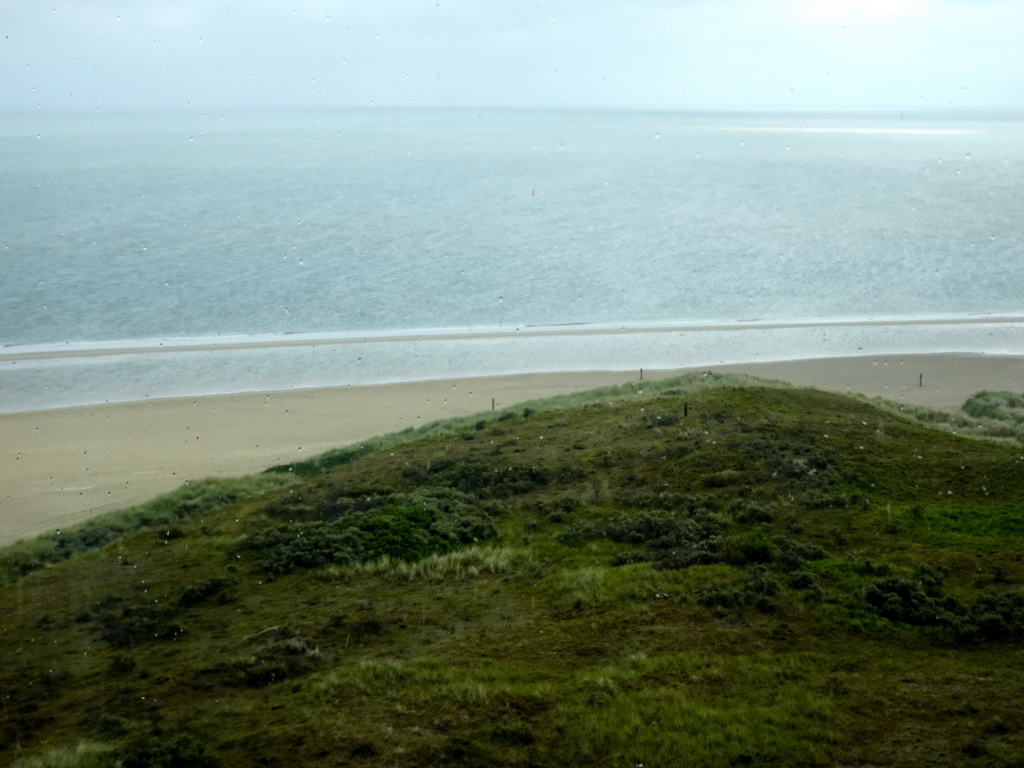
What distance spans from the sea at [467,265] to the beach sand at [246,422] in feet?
5.91

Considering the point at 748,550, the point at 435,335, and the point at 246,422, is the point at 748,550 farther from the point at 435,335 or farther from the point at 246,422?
the point at 435,335

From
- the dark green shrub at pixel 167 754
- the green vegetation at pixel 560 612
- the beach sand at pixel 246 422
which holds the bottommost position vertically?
the beach sand at pixel 246 422

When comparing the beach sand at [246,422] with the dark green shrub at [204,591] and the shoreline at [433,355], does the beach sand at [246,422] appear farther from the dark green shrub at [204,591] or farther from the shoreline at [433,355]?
the dark green shrub at [204,591]

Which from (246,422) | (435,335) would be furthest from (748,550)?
(435,335)

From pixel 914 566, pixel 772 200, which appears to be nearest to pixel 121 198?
pixel 772 200

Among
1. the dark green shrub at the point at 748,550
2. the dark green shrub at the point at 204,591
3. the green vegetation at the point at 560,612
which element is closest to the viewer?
the green vegetation at the point at 560,612

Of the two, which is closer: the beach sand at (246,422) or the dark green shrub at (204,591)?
the dark green shrub at (204,591)

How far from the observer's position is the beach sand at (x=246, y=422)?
19359 millimetres

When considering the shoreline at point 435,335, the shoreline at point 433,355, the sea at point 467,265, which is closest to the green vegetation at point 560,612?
the shoreline at point 433,355

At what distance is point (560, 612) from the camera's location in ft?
32.0

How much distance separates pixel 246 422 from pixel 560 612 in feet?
55.4

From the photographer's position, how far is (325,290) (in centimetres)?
4738

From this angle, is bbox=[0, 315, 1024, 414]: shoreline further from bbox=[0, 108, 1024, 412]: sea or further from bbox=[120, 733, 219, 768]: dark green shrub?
bbox=[120, 733, 219, 768]: dark green shrub

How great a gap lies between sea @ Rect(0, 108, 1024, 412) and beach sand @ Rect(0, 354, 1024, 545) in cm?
180
